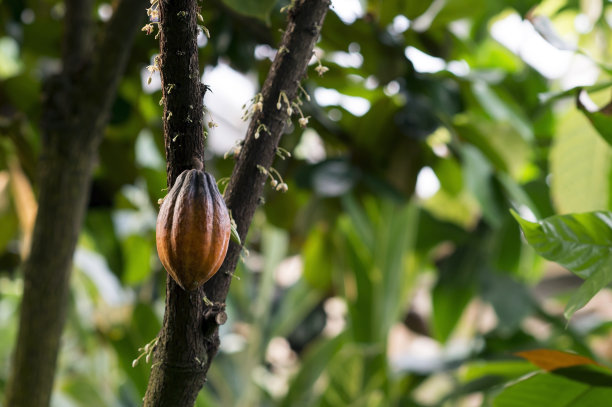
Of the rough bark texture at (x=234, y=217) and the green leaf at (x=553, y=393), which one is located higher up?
the rough bark texture at (x=234, y=217)

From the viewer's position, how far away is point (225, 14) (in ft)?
1.69

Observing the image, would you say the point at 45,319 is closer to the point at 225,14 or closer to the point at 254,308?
the point at 225,14

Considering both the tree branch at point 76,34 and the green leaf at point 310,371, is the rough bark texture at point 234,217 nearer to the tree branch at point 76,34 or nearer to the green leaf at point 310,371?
the tree branch at point 76,34

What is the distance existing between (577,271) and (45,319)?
379 millimetres

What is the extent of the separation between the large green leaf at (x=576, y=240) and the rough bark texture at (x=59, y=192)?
1.06 feet

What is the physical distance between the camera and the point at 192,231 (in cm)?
20

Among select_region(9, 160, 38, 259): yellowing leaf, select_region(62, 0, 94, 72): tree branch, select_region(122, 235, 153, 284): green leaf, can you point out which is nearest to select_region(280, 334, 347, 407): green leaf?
select_region(122, 235, 153, 284): green leaf

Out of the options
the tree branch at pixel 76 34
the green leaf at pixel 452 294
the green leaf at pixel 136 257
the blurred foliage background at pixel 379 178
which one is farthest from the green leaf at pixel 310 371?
the tree branch at pixel 76 34

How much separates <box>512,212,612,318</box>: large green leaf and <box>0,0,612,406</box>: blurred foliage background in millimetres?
30

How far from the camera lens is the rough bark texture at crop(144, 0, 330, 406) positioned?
220 millimetres

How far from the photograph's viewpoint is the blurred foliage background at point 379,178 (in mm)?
471

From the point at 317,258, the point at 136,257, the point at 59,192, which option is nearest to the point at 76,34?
the point at 59,192

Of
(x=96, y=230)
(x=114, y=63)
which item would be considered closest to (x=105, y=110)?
(x=114, y=63)

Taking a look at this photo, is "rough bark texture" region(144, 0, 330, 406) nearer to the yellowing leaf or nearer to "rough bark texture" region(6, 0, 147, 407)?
"rough bark texture" region(6, 0, 147, 407)
